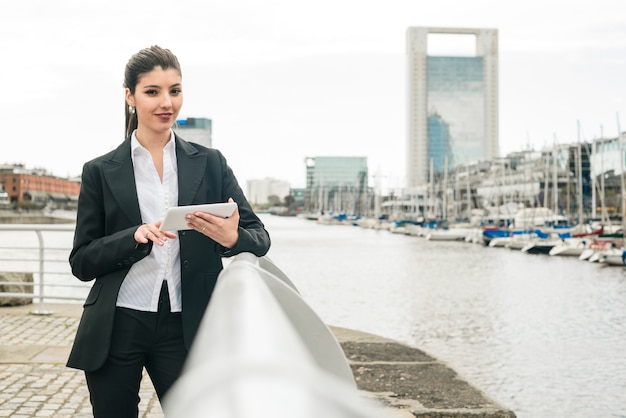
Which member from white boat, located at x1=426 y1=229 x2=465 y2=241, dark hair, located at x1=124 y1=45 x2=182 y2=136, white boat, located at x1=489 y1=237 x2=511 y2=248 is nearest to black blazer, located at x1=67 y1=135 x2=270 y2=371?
dark hair, located at x1=124 y1=45 x2=182 y2=136

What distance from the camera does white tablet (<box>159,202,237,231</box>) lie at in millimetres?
2330

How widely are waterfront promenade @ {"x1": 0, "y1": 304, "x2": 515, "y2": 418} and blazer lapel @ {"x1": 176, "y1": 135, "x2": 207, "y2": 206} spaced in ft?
10.3

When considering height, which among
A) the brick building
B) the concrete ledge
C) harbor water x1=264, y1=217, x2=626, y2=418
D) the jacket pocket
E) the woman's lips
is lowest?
harbor water x1=264, y1=217, x2=626, y2=418

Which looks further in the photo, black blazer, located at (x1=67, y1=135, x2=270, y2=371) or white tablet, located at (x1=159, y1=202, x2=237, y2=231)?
black blazer, located at (x1=67, y1=135, x2=270, y2=371)

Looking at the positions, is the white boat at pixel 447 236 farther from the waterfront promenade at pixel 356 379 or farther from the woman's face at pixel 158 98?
the woman's face at pixel 158 98

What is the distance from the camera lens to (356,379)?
736 cm

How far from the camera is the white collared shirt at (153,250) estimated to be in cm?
268

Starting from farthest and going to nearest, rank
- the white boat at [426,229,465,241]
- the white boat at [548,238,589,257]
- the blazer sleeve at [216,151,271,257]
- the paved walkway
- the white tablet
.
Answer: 1. the white boat at [426,229,465,241]
2. the white boat at [548,238,589,257]
3. the paved walkway
4. the blazer sleeve at [216,151,271,257]
5. the white tablet

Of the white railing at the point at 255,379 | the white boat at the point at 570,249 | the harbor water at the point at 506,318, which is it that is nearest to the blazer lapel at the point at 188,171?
the white railing at the point at 255,379

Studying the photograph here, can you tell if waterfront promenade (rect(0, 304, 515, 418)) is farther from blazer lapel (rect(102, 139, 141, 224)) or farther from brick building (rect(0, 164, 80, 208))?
brick building (rect(0, 164, 80, 208))

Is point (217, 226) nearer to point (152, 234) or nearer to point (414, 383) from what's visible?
point (152, 234)

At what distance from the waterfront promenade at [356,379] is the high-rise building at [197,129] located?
236 centimetres

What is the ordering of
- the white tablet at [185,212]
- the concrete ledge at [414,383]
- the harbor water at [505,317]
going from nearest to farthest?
the white tablet at [185,212] < the concrete ledge at [414,383] < the harbor water at [505,317]

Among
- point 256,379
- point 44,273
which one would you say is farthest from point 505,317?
point 256,379
